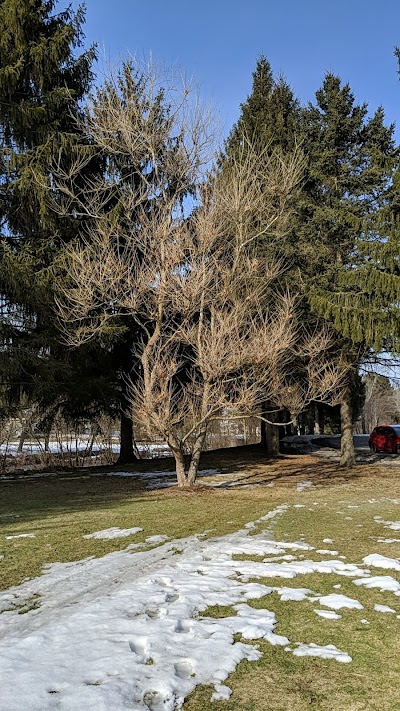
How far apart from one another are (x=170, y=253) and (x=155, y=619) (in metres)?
8.93

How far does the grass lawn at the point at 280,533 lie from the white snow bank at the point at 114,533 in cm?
18

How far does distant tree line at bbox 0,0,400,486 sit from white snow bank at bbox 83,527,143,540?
11.9ft

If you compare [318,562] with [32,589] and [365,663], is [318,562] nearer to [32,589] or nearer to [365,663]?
[365,663]

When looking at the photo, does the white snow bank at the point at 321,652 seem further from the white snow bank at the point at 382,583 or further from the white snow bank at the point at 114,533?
the white snow bank at the point at 114,533

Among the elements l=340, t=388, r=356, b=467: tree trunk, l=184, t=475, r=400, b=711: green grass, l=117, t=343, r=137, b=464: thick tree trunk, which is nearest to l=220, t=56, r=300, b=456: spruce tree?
l=340, t=388, r=356, b=467: tree trunk

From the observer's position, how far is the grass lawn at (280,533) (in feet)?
9.89

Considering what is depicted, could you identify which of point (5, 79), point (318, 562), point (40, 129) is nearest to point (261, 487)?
point (318, 562)

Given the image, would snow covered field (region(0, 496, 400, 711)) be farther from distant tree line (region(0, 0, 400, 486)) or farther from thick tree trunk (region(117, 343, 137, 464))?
thick tree trunk (region(117, 343, 137, 464))

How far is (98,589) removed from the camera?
4.80m

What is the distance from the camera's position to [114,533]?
7539mm

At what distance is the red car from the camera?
23484 mm

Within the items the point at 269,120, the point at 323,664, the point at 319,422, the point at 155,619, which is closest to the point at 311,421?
the point at 319,422

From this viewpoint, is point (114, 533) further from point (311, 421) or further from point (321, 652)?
point (311, 421)

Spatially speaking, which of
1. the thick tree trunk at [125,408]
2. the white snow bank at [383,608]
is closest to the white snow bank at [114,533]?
the white snow bank at [383,608]
